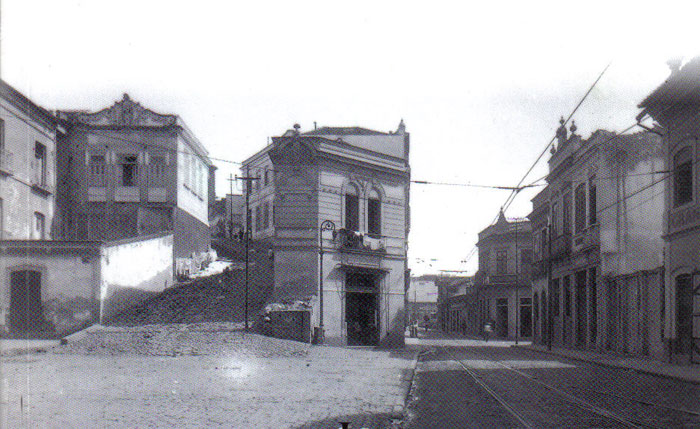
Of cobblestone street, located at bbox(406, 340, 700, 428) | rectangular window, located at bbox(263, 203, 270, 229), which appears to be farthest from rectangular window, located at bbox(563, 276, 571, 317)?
rectangular window, located at bbox(263, 203, 270, 229)

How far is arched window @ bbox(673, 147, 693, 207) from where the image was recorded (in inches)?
843

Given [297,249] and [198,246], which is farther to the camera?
[198,246]

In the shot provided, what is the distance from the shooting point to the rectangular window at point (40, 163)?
3080cm

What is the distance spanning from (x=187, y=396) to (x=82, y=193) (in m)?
25.4

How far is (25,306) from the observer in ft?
80.4

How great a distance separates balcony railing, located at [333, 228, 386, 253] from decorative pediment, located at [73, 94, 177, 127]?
33.2 feet

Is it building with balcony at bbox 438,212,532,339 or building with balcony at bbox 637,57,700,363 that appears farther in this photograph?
building with balcony at bbox 438,212,532,339

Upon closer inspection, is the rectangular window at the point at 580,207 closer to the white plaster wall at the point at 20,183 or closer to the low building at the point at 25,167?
the low building at the point at 25,167

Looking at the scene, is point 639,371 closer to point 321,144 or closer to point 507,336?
point 321,144

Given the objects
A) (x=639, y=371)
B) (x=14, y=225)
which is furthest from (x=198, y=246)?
(x=639, y=371)

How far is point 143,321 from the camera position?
1046 inches

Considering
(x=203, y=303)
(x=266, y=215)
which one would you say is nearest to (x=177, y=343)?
(x=203, y=303)

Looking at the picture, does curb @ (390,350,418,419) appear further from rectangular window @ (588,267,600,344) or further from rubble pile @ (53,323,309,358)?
rectangular window @ (588,267,600,344)

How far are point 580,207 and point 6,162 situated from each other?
2547 cm
